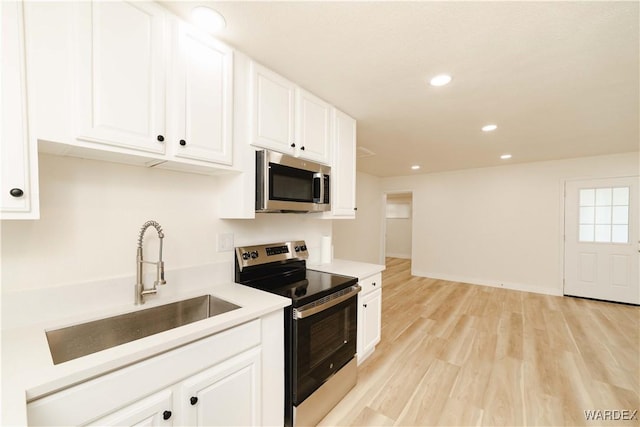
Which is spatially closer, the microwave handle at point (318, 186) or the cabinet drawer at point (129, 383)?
the cabinet drawer at point (129, 383)

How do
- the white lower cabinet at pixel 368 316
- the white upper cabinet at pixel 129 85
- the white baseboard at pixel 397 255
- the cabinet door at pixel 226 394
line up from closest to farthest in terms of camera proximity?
the white upper cabinet at pixel 129 85 < the cabinet door at pixel 226 394 < the white lower cabinet at pixel 368 316 < the white baseboard at pixel 397 255

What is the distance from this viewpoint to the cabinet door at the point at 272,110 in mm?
1655

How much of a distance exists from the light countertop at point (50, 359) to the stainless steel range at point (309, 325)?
1.10ft

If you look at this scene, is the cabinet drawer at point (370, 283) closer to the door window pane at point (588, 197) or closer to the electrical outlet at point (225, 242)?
the electrical outlet at point (225, 242)

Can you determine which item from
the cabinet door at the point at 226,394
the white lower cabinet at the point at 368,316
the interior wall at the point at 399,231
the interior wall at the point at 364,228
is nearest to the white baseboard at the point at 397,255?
the interior wall at the point at 399,231

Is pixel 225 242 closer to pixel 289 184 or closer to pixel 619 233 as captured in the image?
pixel 289 184

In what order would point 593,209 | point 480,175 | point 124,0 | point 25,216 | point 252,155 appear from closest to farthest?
point 25,216 → point 124,0 → point 252,155 → point 593,209 → point 480,175

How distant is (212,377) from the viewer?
116 cm

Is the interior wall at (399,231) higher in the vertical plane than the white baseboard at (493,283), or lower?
higher

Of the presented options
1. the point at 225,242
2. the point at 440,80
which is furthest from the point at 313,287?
the point at 440,80

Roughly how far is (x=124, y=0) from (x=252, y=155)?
88cm

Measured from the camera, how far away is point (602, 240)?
4.11 metres

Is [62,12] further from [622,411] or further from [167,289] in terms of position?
[622,411]

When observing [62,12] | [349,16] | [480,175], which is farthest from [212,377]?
[480,175]
